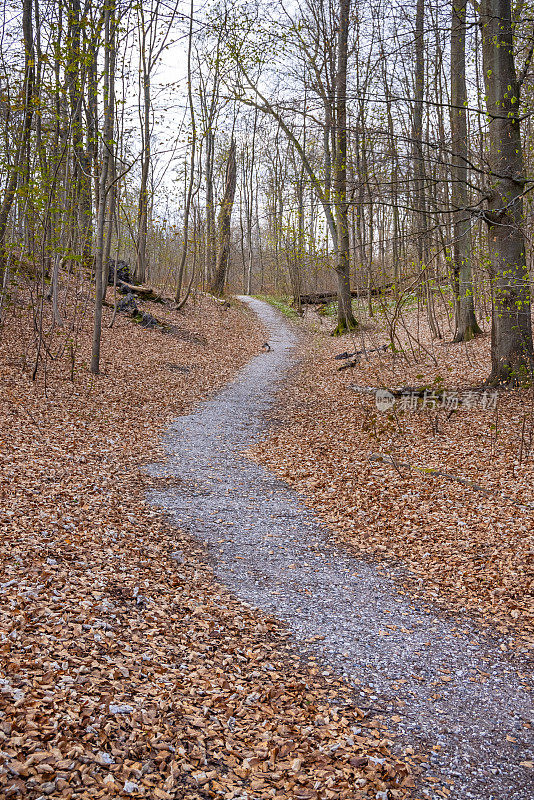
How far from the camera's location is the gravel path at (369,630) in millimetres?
3312

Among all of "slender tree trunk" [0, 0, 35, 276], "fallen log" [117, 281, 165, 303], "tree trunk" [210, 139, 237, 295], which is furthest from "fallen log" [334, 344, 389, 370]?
"tree trunk" [210, 139, 237, 295]

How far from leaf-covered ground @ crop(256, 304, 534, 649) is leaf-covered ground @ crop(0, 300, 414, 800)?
190 centimetres

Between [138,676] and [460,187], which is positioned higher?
[460,187]

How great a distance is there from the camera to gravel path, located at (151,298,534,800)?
A: 3312 mm

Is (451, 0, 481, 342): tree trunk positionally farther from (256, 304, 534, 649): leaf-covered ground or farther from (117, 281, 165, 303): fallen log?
(117, 281, 165, 303): fallen log

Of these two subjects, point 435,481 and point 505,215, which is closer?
point 435,481

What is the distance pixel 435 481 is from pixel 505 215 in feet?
16.0

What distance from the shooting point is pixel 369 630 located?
461 centimetres

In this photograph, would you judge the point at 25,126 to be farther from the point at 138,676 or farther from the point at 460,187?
the point at 138,676

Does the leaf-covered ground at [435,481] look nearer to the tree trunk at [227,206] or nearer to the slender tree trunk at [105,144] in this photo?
the slender tree trunk at [105,144]

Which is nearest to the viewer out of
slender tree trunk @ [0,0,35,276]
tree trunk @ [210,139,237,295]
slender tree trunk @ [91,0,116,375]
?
slender tree trunk @ [0,0,35,276]

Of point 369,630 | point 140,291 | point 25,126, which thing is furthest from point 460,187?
point 140,291

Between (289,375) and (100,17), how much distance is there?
9559mm

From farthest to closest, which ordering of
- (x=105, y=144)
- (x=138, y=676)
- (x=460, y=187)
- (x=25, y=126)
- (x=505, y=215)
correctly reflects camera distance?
(x=460, y=187) < (x=25, y=126) < (x=105, y=144) < (x=505, y=215) < (x=138, y=676)
